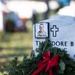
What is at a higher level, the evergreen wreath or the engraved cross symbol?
the engraved cross symbol

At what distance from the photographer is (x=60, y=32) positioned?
15.1ft

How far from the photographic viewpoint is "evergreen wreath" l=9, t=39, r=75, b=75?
14.0ft

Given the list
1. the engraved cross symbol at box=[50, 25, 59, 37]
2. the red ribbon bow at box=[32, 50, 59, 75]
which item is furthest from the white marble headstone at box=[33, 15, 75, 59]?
the red ribbon bow at box=[32, 50, 59, 75]

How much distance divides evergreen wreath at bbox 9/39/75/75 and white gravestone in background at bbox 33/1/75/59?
12 centimetres

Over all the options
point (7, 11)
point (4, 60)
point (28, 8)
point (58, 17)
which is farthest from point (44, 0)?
point (58, 17)

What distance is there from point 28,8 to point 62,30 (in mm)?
14873

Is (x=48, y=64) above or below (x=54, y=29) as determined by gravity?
below

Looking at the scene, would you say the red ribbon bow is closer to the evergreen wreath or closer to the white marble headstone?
the evergreen wreath

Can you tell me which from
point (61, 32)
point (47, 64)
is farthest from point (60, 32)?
point (47, 64)

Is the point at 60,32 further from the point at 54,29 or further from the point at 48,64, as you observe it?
the point at 48,64

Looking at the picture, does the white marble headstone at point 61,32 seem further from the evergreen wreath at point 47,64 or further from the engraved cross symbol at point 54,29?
the evergreen wreath at point 47,64

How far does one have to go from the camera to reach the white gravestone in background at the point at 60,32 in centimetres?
454

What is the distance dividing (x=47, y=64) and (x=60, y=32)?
448 millimetres

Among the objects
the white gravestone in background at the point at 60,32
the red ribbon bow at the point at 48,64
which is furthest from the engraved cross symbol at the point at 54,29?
the red ribbon bow at the point at 48,64
